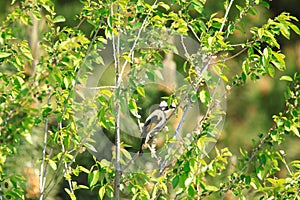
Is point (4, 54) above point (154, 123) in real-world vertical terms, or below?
above

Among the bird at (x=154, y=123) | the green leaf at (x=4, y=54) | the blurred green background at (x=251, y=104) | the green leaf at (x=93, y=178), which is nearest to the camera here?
the green leaf at (x=4, y=54)

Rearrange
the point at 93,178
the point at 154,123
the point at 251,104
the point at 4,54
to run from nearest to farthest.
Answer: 1. the point at 4,54
2. the point at 93,178
3. the point at 154,123
4. the point at 251,104

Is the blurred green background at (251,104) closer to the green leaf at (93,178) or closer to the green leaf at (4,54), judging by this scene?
the green leaf at (93,178)

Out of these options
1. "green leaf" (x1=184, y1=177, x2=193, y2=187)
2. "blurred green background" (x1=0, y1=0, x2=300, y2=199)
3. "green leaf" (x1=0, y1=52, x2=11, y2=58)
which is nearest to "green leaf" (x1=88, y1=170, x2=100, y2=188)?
"green leaf" (x1=184, y1=177, x2=193, y2=187)

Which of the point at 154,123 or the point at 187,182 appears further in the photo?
the point at 154,123

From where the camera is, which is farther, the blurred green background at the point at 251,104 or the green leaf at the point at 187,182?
the blurred green background at the point at 251,104

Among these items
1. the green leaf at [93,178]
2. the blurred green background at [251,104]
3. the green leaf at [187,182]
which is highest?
the green leaf at [187,182]

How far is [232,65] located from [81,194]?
3.43ft

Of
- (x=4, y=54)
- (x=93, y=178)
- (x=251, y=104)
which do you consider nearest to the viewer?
(x=4, y=54)

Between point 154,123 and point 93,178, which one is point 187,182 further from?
point 154,123

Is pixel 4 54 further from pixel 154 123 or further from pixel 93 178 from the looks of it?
pixel 154 123

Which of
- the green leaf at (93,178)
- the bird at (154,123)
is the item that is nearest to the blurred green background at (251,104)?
the bird at (154,123)

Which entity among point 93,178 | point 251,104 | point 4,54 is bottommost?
point 251,104

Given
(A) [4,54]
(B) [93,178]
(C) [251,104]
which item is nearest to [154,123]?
(B) [93,178]
